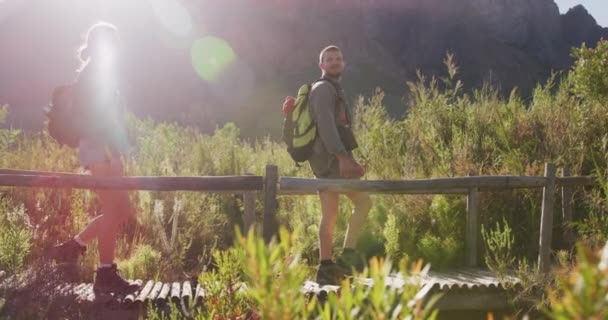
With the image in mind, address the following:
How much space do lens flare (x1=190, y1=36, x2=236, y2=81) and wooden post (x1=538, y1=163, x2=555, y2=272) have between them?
176ft

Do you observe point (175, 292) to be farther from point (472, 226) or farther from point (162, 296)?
point (472, 226)

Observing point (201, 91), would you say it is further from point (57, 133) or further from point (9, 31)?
point (57, 133)

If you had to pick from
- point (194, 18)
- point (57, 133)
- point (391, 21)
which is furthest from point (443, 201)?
point (391, 21)

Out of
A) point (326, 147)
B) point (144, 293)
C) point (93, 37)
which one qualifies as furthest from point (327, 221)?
point (93, 37)

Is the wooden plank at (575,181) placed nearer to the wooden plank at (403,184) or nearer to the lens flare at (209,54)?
the wooden plank at (403,184)

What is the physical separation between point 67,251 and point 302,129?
75.6 inches

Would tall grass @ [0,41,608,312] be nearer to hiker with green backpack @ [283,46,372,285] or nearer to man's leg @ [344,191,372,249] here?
man's leg @ [344,191,372,249]

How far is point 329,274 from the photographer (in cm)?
501

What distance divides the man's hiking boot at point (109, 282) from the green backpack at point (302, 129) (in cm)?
155

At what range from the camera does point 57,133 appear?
14.9ft

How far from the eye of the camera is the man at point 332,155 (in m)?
4.77

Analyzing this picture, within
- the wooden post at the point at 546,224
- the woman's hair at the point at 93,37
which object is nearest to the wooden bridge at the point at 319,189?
the wooden post at the point at 546,224

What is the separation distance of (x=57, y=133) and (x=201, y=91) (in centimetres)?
5146

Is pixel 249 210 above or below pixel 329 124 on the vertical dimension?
below
